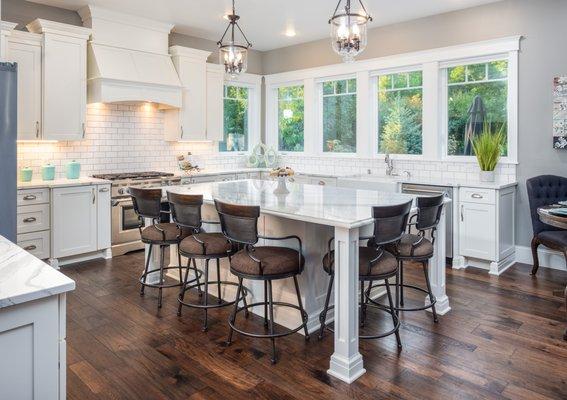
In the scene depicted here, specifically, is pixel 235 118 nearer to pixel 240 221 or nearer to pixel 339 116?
pixel 339 116

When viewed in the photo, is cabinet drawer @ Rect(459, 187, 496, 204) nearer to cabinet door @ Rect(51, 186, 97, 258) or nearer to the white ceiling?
the white ceiling

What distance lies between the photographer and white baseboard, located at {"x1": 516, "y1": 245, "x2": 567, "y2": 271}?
477 centimetres

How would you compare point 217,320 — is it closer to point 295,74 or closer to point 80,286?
point 80,286

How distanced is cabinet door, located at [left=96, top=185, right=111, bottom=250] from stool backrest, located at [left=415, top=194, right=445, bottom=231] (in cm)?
366

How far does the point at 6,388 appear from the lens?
1.26 metres

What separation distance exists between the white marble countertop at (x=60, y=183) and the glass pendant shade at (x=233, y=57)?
7.05ft

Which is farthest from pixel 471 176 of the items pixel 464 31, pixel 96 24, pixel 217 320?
pixel 96 24

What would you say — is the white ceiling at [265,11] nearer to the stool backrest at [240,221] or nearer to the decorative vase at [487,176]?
the decorative vase at [487,176]

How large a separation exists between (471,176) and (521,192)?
0.58 metres

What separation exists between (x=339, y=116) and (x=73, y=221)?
4.08 meters

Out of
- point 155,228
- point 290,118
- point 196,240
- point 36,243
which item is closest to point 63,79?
point 36,243

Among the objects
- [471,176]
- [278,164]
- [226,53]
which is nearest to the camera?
[226,53]

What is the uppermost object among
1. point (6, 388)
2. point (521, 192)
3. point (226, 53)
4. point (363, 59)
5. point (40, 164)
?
point (363, 59)

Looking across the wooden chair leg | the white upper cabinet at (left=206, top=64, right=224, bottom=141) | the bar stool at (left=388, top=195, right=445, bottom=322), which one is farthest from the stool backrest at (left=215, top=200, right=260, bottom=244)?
the white upper cabinet at (left=206, top=64, right=224, bottom=141)
